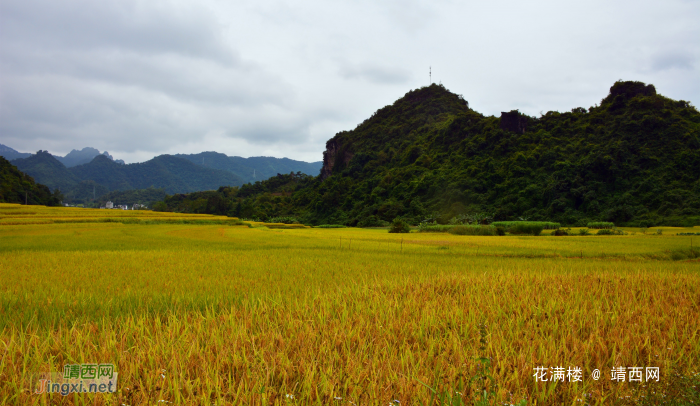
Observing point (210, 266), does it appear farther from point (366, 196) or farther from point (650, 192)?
point (366, 196)

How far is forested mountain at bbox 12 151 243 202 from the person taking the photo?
117m

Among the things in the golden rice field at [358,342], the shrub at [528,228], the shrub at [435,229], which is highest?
the golden rice field at [358,342]

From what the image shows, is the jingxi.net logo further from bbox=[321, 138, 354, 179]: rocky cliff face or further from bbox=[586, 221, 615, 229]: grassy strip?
bbox=[321, 138, 354, 179]: rocky cliff face

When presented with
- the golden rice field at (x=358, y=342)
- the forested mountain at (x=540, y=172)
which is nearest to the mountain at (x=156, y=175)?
the forested mountain at (x=540, y=172)

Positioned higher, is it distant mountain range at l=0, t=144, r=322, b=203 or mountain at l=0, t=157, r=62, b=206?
distant mountain range at l=0, t=144, r=322, b=203

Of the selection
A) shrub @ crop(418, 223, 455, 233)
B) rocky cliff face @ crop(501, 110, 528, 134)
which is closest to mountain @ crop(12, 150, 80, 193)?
shrub @ crop(418, 223, 455, 233)

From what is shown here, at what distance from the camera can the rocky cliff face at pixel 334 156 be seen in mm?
73750

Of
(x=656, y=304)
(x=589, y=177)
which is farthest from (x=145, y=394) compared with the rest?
(x=589, y=177)

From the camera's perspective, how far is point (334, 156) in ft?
260

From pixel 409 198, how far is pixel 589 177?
69.2 ft

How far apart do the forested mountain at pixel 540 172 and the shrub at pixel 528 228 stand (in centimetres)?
1044

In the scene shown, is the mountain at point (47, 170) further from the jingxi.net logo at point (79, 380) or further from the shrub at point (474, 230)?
the jingxi.net logo at point (79, 380)

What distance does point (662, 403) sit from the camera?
1.40 meters

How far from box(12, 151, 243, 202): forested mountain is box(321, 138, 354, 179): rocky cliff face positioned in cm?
8738
